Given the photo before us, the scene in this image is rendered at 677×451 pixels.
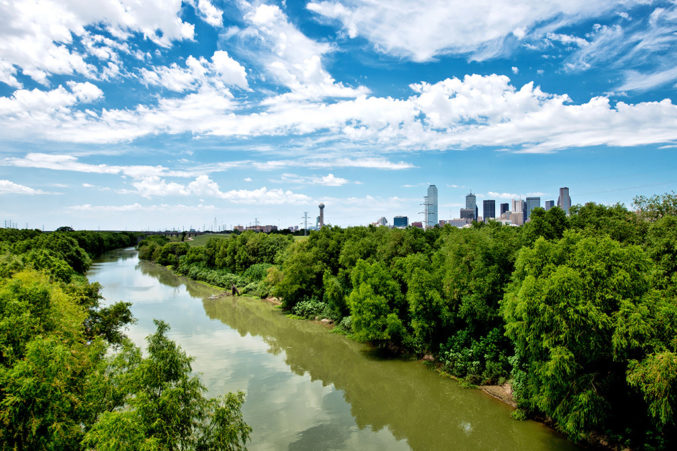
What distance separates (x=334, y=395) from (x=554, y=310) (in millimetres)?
14471

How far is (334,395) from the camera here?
24.6m

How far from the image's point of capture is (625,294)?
53.4 feet

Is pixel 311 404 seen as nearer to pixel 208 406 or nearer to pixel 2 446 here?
pixel 208 406

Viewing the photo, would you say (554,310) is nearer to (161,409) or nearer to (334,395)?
(334,395)

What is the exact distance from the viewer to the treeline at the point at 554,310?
15641 millimetres

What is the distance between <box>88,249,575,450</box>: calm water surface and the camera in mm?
19203

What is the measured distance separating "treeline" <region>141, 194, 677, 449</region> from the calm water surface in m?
2.07

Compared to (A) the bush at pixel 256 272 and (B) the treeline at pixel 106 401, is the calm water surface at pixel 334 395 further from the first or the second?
(A) the bush at pixel 256 272

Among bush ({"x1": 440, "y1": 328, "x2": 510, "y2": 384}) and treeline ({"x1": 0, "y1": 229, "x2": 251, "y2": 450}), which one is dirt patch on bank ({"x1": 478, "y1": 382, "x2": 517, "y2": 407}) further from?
treeline ({"x1": 0, "y1": 229, "x2": 251, "y2": 450})

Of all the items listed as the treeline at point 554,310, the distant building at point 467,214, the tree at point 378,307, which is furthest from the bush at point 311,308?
the distant building at point 467,214

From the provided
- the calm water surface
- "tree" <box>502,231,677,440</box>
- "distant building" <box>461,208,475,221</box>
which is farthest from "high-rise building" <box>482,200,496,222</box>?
"tree" <box>502,231,677,440</box>

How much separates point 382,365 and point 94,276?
238 ft

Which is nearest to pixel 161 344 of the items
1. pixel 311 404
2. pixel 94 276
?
pixel 311 404

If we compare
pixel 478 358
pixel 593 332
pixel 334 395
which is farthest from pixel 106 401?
pixel 478 358
